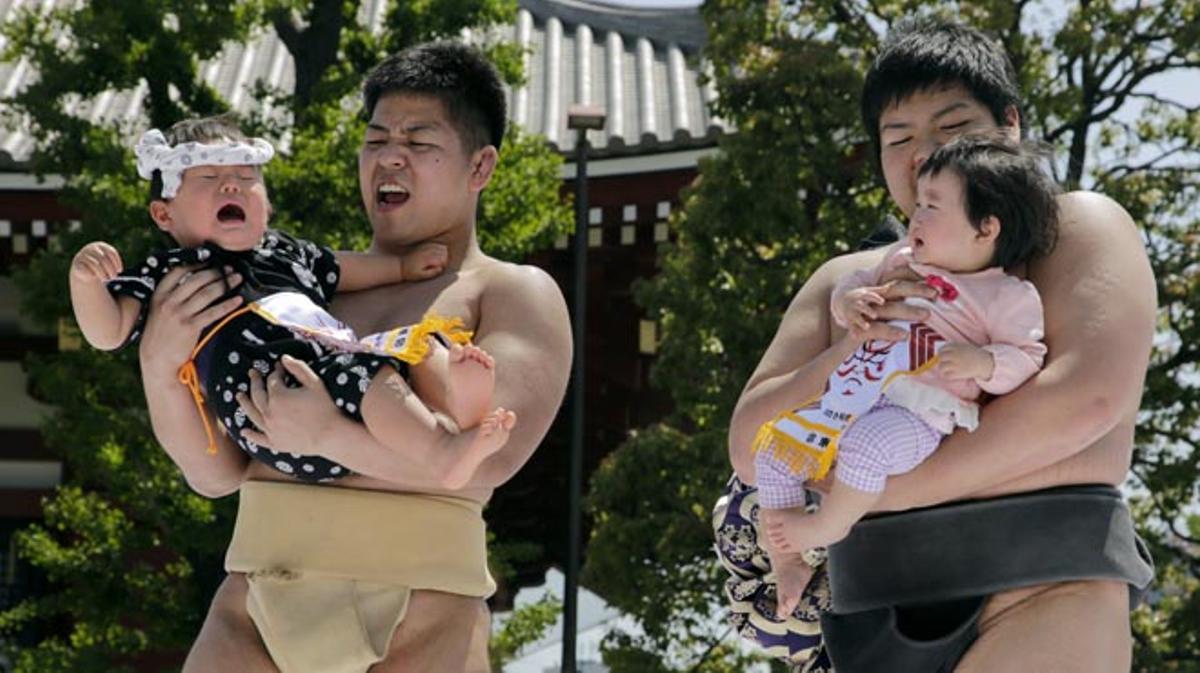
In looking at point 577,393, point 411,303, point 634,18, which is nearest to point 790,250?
point 577,393

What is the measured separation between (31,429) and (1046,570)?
964 cm

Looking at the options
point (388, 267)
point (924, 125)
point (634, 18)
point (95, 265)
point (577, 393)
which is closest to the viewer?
point (924, 125)

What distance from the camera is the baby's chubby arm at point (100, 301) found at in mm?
3291

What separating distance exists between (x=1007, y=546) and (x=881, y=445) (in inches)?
9.2

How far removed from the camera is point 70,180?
948cm

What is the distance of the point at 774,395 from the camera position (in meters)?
3.17

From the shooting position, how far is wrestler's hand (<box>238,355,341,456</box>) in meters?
3.14

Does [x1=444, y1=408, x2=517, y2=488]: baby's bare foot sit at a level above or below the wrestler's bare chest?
below

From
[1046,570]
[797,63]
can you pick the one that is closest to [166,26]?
[797,63]

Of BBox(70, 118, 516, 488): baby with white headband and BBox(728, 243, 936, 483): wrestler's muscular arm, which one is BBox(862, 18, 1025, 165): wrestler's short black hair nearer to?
BBox(728, 243, 936, 483): wrestler's muscular arm

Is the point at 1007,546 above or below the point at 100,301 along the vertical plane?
below

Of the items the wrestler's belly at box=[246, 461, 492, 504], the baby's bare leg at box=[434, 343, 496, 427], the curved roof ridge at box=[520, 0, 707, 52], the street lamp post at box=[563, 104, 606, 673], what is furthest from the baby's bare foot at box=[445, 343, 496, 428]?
the curved roof ridge at box=[520, 0, 707, 52]

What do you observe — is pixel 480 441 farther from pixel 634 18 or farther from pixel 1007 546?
pixel 634 18

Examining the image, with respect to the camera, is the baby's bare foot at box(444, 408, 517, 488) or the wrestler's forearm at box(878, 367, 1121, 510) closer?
the wrestler's forearm at box(878, 367, 1121, 510)
